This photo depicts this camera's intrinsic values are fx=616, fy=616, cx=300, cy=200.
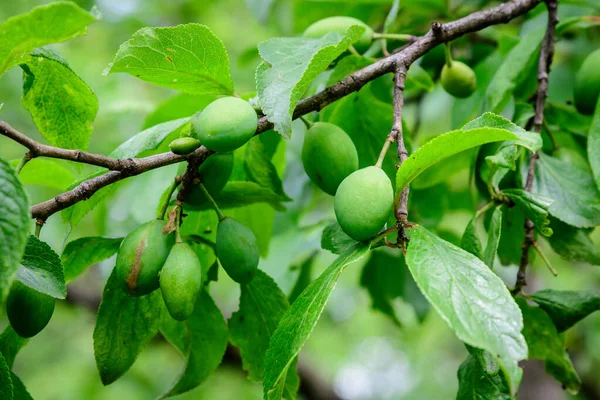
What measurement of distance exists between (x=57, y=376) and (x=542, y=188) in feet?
8.69

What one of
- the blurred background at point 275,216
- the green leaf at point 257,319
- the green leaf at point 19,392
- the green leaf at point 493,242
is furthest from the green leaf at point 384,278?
the green leaf at point 19,392

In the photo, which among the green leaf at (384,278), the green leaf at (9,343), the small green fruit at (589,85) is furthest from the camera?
the green leaf at (384,278)

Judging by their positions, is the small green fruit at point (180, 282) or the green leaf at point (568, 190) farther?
the green leaf at point (568, 190)

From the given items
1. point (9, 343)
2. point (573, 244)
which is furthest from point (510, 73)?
point (9, 343)

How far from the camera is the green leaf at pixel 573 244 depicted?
1.20 meters

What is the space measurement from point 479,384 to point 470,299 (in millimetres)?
301

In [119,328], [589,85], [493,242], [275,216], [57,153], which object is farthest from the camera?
[275,216]

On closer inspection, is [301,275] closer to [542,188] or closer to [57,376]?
[542,188]

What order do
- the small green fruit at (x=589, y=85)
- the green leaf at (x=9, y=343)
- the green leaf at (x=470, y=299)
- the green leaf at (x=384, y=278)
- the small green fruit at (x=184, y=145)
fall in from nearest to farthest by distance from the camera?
1. the green leaf at (x=470, y=299)
2. the small green fruit at (x=184, y=145)
3. the green leaf at (x=9, y=343)
4. the small green fruit at (x=589, y=85)
5. the green leaf at (x=384, y=278)

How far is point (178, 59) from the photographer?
3.23ft

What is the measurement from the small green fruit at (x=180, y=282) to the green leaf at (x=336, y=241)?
A: 0.76ft

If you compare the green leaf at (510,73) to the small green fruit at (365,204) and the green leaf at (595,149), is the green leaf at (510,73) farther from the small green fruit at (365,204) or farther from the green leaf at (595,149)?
the small green fruit at (365,204)

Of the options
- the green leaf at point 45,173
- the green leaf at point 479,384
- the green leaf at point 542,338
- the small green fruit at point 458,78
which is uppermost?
the small green fruit at point 458,78

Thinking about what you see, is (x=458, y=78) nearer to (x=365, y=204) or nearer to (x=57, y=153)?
A: (x=365, y=204)
